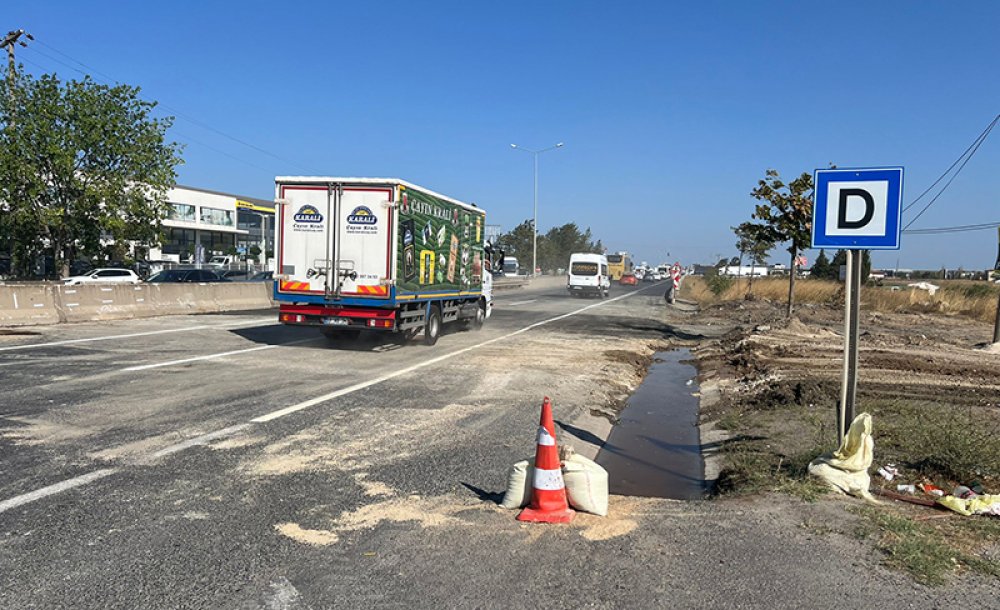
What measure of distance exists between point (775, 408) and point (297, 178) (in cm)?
968

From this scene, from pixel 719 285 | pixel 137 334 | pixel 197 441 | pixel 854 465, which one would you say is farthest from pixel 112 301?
pixel 719 285

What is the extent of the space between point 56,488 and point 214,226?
8824cm

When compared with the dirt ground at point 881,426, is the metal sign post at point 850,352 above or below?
above

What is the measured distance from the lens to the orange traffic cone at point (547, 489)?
4.99 metres

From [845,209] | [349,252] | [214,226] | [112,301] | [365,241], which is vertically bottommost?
[112,301]

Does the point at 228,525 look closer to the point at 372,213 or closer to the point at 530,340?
the point at 372,213

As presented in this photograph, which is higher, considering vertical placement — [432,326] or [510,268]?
[510,268]

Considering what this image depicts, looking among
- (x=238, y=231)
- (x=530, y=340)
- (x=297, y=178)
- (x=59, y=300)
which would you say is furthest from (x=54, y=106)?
(x=238, y=231)

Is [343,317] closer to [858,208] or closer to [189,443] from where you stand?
[189,443]

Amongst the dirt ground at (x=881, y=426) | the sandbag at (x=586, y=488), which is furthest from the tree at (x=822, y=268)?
the sandbag at (x=586, y=488)

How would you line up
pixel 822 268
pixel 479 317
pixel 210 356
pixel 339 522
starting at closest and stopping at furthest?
pixel 339 522
pixel 210 356
pixel 479 317
pixel 822 268

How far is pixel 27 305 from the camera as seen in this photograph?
17.6m

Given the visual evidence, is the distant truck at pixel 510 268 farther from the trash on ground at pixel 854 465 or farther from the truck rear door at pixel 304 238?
the trash on ground at pixel 854 465

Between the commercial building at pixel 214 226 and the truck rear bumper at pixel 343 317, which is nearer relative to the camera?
the truck rear bumper at pixel 343 317
